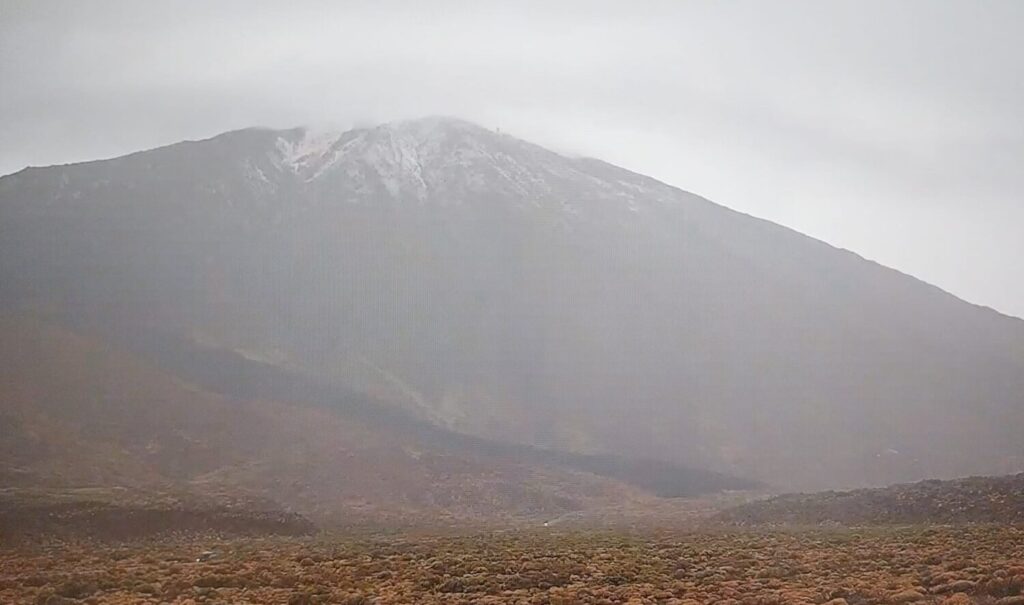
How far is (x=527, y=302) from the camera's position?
114000 mm

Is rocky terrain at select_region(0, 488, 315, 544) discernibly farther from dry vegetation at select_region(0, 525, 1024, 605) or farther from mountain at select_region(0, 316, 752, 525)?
dry vegetation at select_region(0, 525, 1024, 605)

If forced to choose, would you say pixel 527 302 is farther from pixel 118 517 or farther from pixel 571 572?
pixel 571 572

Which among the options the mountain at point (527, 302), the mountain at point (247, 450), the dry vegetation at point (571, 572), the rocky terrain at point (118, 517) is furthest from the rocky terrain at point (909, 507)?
the mountain at point (527, 302)

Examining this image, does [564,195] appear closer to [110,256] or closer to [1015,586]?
[110,256]

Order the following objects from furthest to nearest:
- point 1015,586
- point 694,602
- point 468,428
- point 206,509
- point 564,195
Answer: point 564,195
point 468,428
point 206,509
point 694,602
point 1015,586

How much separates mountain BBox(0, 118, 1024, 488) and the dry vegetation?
5497 cm

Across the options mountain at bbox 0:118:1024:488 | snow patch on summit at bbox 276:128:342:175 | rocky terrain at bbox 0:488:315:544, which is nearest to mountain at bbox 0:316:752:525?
rocky terrain at bbox 0:488:315:544

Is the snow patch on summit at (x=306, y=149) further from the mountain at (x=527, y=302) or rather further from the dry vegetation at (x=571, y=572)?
the dry vegetation at (x=571, y=572)

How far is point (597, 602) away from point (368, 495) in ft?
160

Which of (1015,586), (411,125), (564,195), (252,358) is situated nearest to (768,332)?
(564,195)

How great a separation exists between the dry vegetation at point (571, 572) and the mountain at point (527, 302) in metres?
55.0

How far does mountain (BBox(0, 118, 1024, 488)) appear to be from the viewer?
293 ft

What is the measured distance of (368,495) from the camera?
6394cm

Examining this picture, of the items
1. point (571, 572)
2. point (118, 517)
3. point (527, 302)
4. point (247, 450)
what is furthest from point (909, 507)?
point (527, 302)
